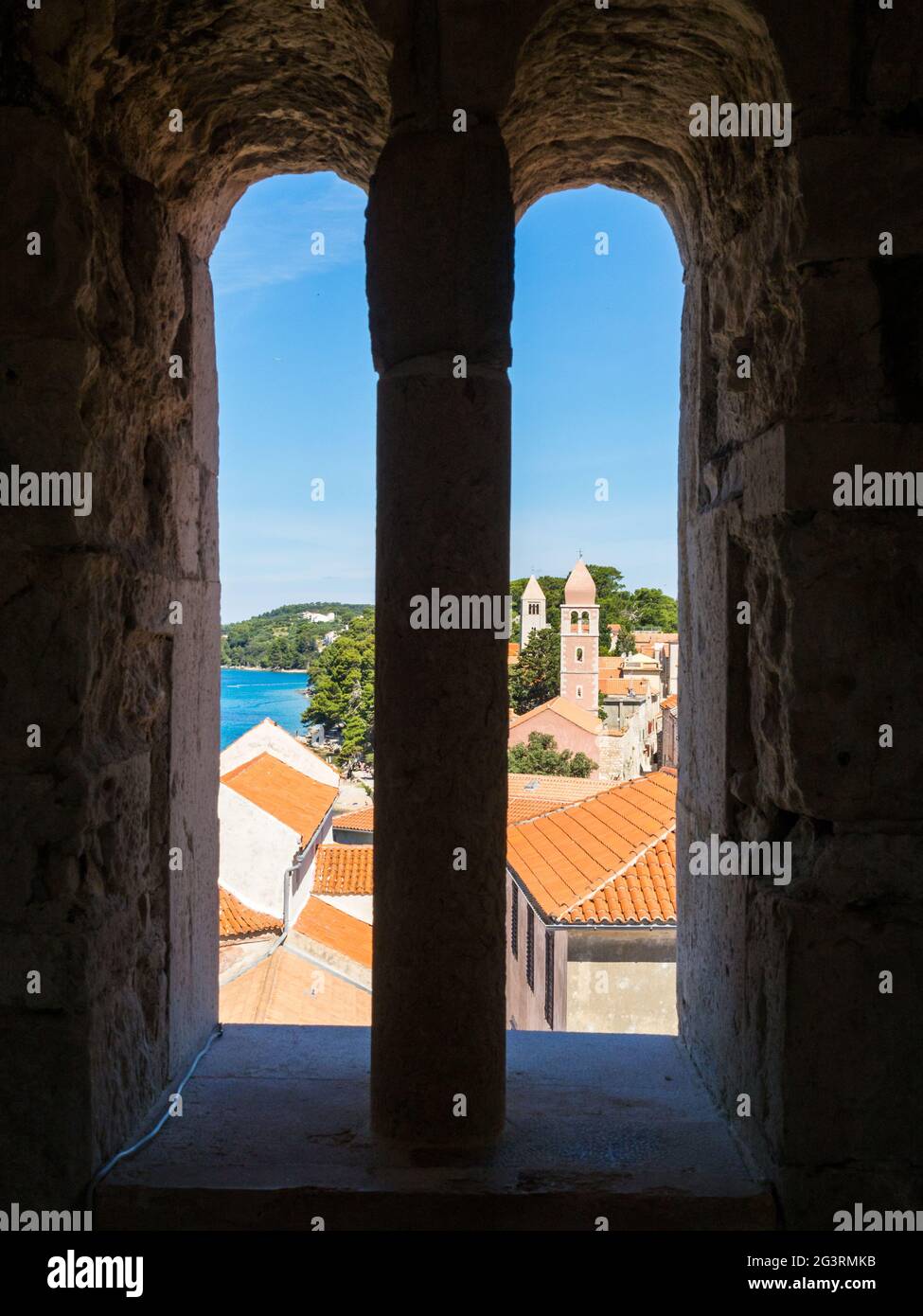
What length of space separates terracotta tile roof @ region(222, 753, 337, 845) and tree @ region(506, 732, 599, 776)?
36.2 feet

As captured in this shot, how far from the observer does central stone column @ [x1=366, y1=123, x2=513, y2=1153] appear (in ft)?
7.56

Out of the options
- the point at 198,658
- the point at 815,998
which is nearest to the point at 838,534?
the point at 815,998

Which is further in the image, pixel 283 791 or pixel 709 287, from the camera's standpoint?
pixel 283 791

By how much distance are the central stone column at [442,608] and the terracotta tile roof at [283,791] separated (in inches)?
567

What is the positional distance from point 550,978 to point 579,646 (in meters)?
38.0

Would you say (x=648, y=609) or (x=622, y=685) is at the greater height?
(x=648, y=609)

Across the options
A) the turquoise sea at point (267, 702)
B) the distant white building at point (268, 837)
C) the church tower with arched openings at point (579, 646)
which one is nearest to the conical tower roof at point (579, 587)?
the church tower with arched openings at point (579, 646)

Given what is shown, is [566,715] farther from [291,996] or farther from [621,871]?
[621,871]

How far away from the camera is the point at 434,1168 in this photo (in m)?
2.29

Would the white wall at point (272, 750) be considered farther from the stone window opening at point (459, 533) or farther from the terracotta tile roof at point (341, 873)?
the stone window opening at point (459, 533)

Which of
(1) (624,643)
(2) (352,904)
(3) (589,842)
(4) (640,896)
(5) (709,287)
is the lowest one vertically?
(2) (352,904)

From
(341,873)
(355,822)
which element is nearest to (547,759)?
(355,822)
